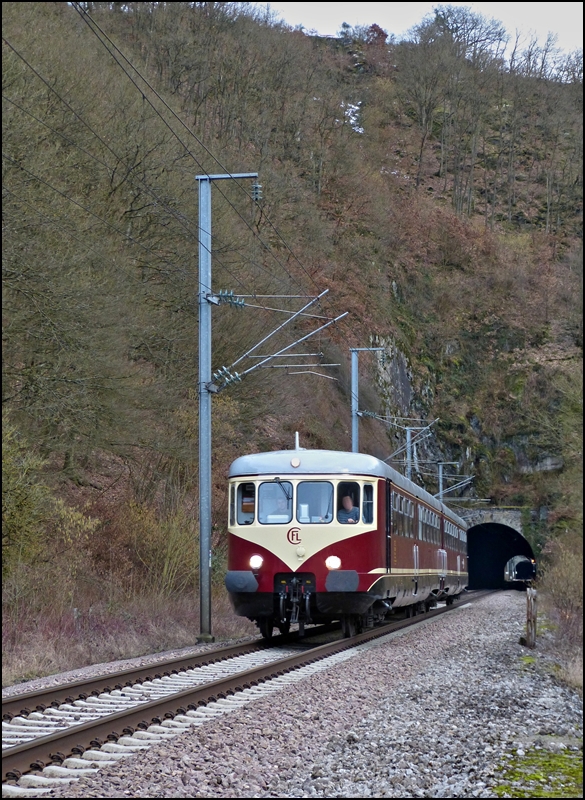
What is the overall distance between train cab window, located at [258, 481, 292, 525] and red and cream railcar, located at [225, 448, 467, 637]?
2 centimetres

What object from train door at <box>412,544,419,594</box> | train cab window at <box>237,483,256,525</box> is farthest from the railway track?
train door at <box>412,544,419,594</box>

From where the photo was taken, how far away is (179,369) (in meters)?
25.9

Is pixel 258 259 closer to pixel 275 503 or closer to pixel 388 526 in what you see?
pixel 388 526

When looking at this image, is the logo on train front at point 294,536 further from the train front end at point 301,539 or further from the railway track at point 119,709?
the railway track at point 119,709

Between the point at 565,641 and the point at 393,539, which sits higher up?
the point at 393,539

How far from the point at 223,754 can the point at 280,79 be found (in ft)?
154

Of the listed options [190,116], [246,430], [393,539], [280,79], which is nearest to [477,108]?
[280,79]

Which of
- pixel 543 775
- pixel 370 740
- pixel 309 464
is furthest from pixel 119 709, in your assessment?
pixel 309 464

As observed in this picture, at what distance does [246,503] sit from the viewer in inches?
646

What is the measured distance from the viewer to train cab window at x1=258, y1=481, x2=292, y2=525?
16094mm

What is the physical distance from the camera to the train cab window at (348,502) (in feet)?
52.4

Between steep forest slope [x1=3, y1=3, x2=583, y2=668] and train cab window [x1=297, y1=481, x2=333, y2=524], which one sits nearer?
train cab window [x1=297, y1=481, x2=333, y2=524]

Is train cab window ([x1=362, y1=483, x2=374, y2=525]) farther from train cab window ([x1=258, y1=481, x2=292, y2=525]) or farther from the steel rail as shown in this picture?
the steel rail

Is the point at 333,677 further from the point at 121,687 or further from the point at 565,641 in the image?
the point at 565,641
